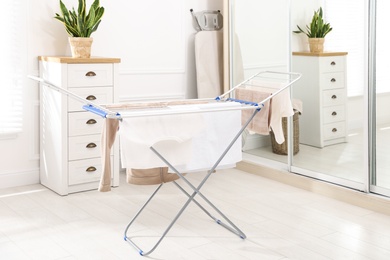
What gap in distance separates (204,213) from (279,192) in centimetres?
80

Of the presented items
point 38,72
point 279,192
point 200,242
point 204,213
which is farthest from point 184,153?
point 38,72

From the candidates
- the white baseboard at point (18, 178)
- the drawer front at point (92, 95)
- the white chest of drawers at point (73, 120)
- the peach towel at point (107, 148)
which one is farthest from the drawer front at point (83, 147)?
the peach towel at point (107, 148)

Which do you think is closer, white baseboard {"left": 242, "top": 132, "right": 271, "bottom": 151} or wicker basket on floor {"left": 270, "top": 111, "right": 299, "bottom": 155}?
wicker basket on floor {"left": 270, "top": 111, "right": 299, "bottom": 155}

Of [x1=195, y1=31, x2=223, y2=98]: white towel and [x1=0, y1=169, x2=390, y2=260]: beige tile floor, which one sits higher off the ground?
[x1=195, y1=31, x2=223, y2=98]: white towel

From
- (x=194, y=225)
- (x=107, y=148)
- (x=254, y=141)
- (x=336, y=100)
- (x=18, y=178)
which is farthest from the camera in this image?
(x=254, y=141)

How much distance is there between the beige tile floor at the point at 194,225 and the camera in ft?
9.61

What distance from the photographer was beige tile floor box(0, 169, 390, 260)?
2.93 m

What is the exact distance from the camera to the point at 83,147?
409 cm

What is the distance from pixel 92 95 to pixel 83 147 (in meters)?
0.41

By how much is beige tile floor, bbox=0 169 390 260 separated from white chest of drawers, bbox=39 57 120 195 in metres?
0.16

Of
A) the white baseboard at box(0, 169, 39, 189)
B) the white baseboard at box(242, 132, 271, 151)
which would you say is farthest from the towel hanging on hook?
the white baseboard at box(0, 169, 39, 189)

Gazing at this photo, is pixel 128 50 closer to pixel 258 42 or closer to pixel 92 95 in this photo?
pixel 92 95

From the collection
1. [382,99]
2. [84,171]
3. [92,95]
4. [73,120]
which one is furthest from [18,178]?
[382,99]

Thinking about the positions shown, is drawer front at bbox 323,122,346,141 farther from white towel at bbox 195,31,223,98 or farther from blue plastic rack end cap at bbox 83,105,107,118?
blue plastic rack end cap at bbox 83,105,107,118
